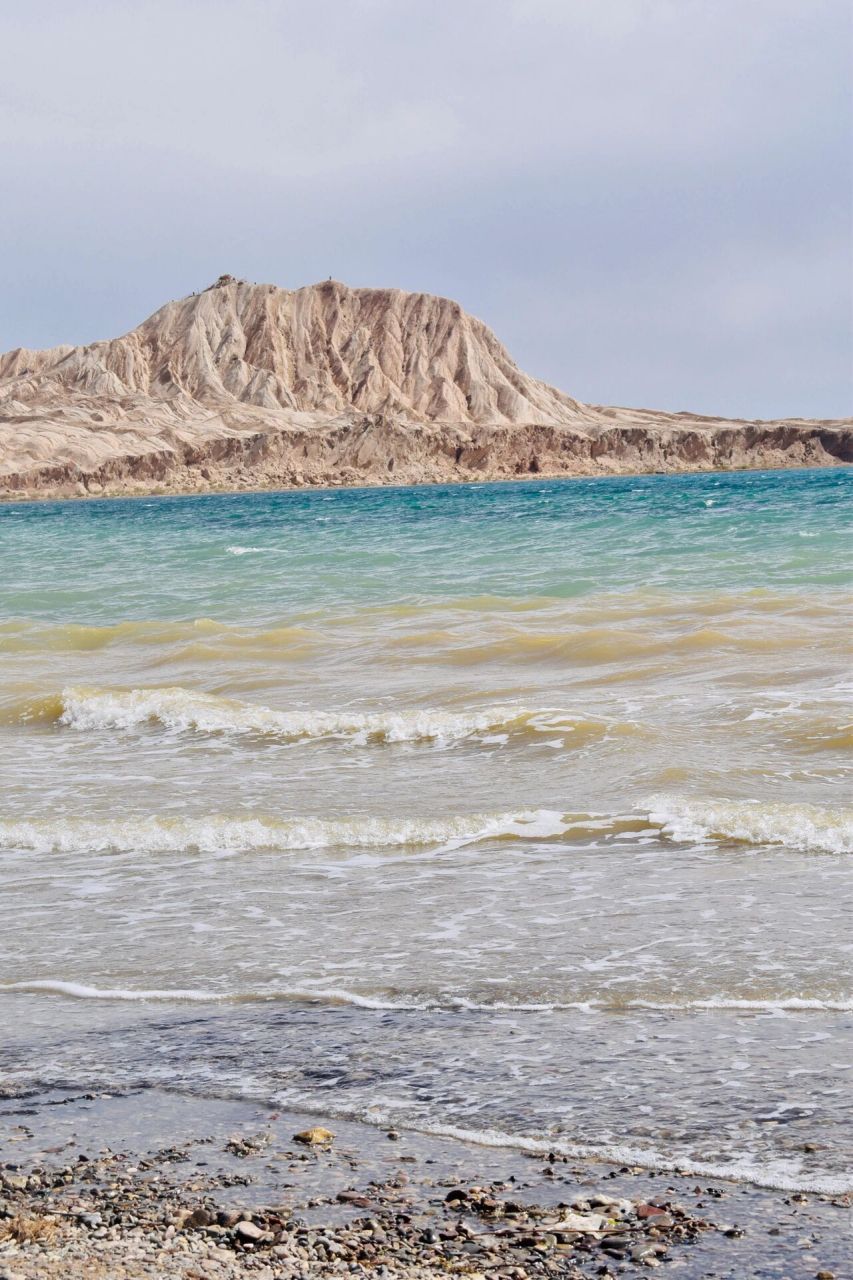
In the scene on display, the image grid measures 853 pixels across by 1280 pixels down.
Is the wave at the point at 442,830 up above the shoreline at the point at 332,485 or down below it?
below

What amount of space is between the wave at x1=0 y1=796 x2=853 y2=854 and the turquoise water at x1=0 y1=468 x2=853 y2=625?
1197 centimetres

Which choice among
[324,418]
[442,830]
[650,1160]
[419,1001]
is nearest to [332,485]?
[324,418]

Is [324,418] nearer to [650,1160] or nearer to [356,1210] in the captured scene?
[650,1160]

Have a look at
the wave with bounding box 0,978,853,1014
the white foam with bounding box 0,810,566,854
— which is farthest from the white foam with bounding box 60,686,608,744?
the wave with bounding box 0,978,853,1014

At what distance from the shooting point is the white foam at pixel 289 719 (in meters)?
10.1

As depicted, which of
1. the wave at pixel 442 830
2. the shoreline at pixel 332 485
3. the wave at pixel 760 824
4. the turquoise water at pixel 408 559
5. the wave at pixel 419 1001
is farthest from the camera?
the shoreline at pixel 332 485

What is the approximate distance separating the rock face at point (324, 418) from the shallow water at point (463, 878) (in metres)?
120

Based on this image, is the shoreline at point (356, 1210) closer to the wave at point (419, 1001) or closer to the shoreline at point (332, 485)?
the wave at point (419, 1001)

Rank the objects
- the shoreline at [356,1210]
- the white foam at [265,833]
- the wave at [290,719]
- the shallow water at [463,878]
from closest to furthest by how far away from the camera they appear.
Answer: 1. the shoreline at [356,1210]
2. the shallow water at [463,878]
3. the white foam at [265,833]
4. the wave at [290,719]

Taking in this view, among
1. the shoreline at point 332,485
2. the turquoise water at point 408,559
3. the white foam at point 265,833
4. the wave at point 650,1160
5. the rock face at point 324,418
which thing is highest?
the rock face at point 324,418

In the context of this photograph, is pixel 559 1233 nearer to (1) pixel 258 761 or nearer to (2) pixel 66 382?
(1) pixel 258 761

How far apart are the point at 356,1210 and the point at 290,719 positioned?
7.80m

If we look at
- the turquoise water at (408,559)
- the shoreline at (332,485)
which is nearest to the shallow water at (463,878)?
the turquoise water at (408,559)

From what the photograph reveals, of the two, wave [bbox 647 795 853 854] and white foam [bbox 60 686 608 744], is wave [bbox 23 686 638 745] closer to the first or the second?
white foam [bbox 60 686 608 744]
